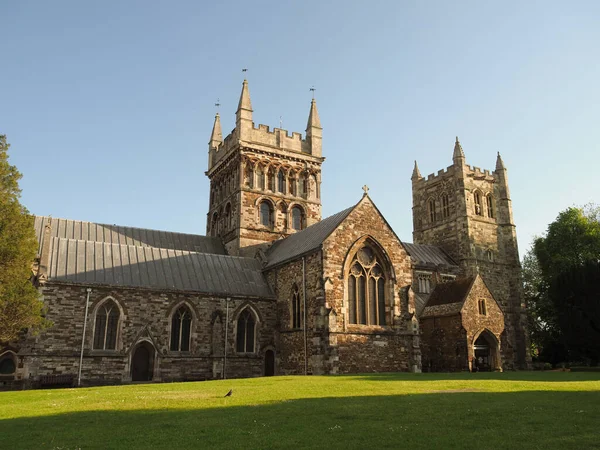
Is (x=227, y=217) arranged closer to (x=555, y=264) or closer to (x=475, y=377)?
(x=475, y=377)

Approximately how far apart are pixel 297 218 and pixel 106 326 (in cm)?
2044

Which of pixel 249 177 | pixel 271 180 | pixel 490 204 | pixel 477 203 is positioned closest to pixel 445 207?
pixel 477 203

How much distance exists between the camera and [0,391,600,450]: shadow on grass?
9117 millimetres

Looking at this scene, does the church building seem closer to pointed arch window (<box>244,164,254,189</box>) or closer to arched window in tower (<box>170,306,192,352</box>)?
arched window in tower (<box>170,306,192,352</box>)

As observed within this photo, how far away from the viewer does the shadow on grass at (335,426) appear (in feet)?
29.9

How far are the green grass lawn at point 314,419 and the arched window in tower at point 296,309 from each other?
1278 centimetres

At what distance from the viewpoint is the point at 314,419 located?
1157 cm

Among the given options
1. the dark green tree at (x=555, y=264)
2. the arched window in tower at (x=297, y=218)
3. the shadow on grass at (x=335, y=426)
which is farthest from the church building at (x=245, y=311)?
the shadow on grass at (x=335, y=426)

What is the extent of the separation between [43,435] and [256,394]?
788 centimetres

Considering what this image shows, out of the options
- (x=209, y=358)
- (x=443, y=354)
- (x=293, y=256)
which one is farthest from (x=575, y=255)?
(x=209, y=358)

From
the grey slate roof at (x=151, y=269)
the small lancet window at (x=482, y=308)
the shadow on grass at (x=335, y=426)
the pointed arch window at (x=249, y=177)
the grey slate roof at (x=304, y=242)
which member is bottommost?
the shadow on grass at (x=335, y=426)

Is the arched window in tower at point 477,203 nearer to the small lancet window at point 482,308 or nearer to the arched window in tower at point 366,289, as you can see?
the small lancet window at point 482,308

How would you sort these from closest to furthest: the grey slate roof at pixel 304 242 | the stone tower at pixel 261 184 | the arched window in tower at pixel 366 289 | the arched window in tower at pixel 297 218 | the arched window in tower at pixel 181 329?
the arched window in tower at pixel 181 329 → the arched window in tower at pixel 366 289 → the grey slate roof at pixel 304 242 → the stone tower at pixel 261 184 → the arched window in tower at pixel 297 218

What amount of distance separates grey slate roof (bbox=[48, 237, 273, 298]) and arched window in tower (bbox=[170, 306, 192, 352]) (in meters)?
1.43
